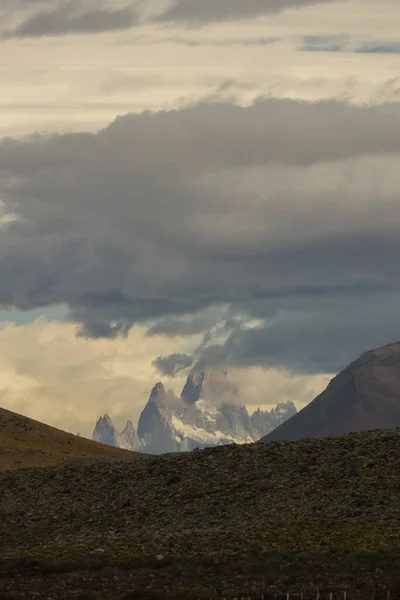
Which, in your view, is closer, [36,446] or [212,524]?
[212,524]

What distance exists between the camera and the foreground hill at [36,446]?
5778 inches

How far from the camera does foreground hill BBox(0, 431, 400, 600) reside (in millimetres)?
64438

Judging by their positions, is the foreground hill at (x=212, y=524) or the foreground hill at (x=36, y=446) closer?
the foreground hill at (x=212, y=524)

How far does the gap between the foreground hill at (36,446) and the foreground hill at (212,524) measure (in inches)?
1567

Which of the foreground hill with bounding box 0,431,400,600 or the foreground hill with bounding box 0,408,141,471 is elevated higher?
the foreground hill with bounding box 0,408,141,471

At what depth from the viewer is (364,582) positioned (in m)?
63.6

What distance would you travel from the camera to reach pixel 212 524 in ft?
263

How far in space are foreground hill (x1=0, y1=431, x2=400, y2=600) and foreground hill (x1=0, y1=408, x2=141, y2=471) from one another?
39806mm

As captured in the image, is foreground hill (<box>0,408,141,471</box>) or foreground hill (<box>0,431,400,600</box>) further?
foreground hill (<box>0,408,141,471</box>)

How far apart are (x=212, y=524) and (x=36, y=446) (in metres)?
84.8

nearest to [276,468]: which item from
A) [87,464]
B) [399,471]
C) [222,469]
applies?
[222,469]

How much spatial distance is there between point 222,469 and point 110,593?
1223 inches

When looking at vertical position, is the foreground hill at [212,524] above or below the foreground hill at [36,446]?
below

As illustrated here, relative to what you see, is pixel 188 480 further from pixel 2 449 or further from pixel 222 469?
pixel 2 449
